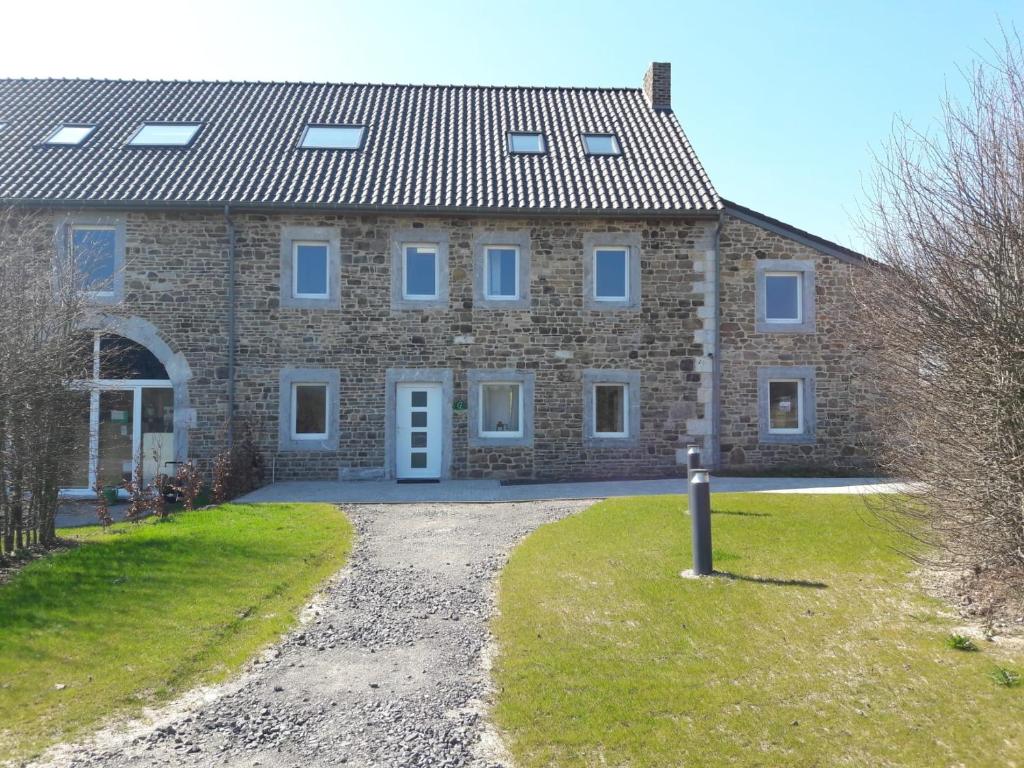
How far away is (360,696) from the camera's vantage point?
14.7 feet

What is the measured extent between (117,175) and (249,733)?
14.4 m

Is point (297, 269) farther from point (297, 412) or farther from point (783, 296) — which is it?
point (783, 296)

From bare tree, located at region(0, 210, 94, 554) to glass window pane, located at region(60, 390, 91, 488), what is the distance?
0.05 ft

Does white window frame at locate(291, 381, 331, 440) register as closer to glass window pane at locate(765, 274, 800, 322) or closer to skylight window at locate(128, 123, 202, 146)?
skylight window at locate(128, 123, 202, 146)

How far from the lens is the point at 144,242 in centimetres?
1491

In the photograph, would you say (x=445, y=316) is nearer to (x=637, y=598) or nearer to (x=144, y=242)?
(x=144, y=242)

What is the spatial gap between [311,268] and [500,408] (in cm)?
462

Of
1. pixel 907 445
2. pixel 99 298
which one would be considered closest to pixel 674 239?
pixel 907 445

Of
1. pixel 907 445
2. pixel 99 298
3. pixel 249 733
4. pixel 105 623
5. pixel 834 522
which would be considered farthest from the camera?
pixel 99 298

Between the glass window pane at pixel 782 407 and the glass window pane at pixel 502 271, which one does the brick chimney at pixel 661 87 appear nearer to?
the glass window pane at pixel 502 271

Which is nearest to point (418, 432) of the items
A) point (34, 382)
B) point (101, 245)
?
point (101, 245)

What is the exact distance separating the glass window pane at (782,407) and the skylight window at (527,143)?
281 inches

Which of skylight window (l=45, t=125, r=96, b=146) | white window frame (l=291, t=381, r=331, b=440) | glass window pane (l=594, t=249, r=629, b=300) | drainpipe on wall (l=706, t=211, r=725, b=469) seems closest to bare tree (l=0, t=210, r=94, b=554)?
white window frame (l=291, t=381, r=331, b=440)

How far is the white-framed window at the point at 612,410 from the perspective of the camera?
15352mm
